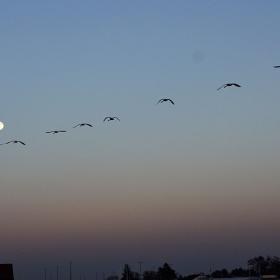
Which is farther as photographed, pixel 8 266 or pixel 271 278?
pixel 271 278

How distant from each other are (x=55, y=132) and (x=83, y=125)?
2168mm

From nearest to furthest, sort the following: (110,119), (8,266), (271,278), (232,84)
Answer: (232,84) → (110,119) → (8,266) → (271,278)

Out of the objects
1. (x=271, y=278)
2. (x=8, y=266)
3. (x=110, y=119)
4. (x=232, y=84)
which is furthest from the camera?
(x=271, y=278)

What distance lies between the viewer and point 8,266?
112062mm

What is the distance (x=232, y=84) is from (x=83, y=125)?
11229mm

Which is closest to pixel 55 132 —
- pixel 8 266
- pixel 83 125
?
pixel 83 125

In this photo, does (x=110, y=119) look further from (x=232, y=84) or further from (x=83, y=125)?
(x=232, y=84)

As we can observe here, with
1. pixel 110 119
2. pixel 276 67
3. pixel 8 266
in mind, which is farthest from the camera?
pixel 8 266

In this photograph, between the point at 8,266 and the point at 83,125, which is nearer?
the point at 83,125

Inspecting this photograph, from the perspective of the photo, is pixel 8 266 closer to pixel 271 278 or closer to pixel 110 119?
pixel 110 119

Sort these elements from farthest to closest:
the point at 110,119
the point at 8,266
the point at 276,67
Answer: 1. the point at 8,266
2. the point at 110,119
3. the point at 276,67

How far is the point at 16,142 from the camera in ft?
163

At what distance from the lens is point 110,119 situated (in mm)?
47031

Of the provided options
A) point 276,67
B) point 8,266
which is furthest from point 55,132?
point 8,266
